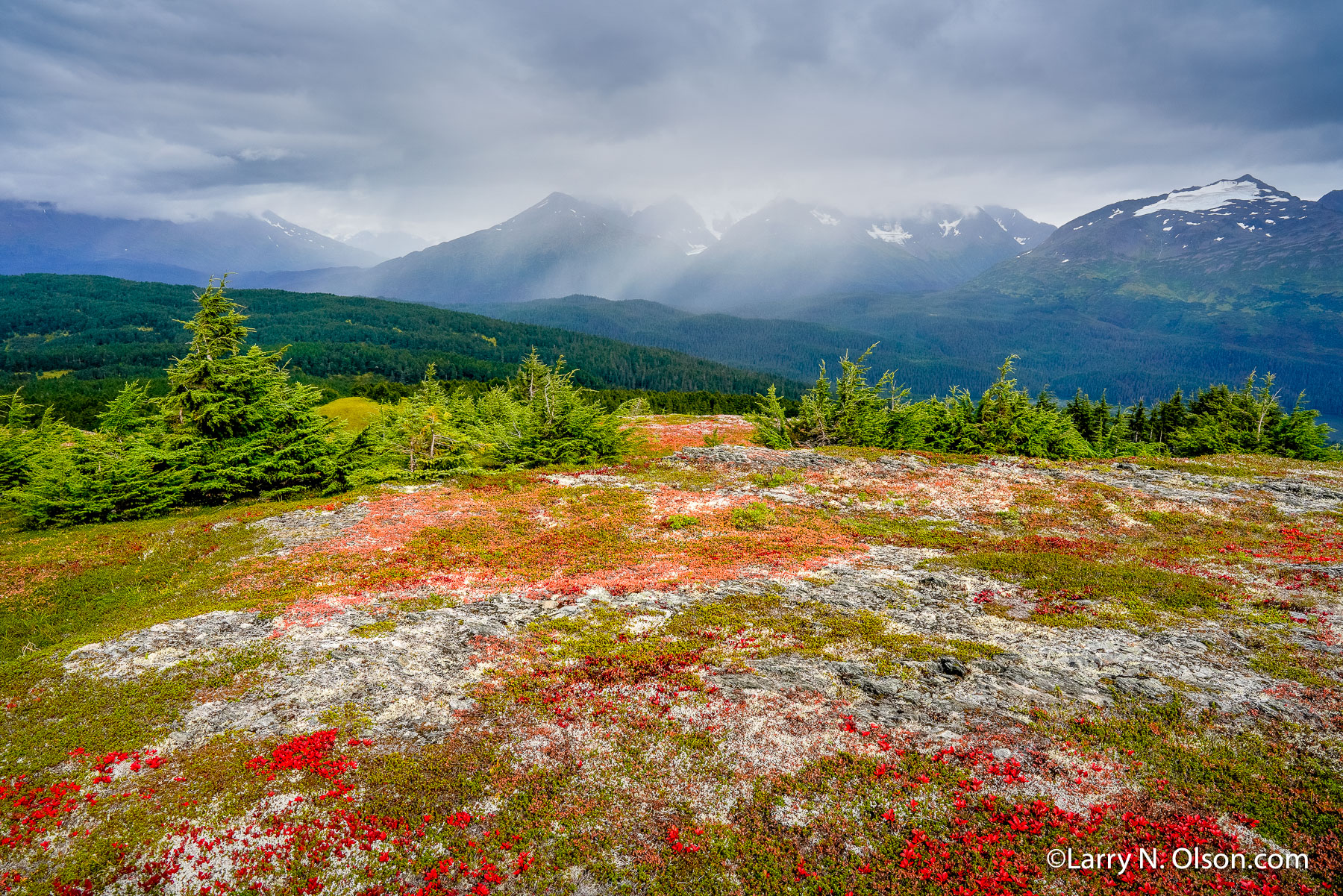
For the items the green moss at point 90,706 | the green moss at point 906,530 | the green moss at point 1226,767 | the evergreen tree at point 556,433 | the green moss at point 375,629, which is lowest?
the green moss at point 906,530

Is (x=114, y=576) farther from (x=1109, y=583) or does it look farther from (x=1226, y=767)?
(x=1109, y=583)

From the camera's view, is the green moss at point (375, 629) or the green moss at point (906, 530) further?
the green moss at point (906, 530)

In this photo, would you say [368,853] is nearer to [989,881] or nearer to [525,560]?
[989,881]

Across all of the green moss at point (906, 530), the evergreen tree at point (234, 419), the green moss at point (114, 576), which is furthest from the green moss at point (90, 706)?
the green moss at point (906, 530)

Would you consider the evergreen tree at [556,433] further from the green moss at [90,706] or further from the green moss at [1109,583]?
the green moss at [90,706]

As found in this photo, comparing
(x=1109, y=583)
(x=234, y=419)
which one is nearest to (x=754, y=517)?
(x=1109, y=583)

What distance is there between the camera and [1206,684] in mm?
11305

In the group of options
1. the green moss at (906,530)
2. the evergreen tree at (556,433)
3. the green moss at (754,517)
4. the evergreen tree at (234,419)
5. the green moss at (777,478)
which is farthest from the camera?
the evergreen tree at (556,433)

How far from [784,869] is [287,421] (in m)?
31.5

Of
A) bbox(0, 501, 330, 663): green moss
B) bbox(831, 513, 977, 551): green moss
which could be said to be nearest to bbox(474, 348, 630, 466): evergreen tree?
bbox(0, 501, 330, 663): green moss

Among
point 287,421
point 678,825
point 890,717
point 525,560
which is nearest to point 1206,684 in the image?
point 890,717

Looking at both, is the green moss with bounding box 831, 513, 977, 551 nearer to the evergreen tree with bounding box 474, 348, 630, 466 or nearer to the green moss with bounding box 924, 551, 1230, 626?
the green moss with bounding box 924, 551, 1230, 626

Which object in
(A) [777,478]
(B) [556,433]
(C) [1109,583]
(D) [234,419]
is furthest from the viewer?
(B) [556,433]

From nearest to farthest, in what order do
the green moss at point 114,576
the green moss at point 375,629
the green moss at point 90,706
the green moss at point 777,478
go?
the green moss at point 90,706, the green moss at point 375,629, the green moss at point 114,576, the green moss at point 777,478
